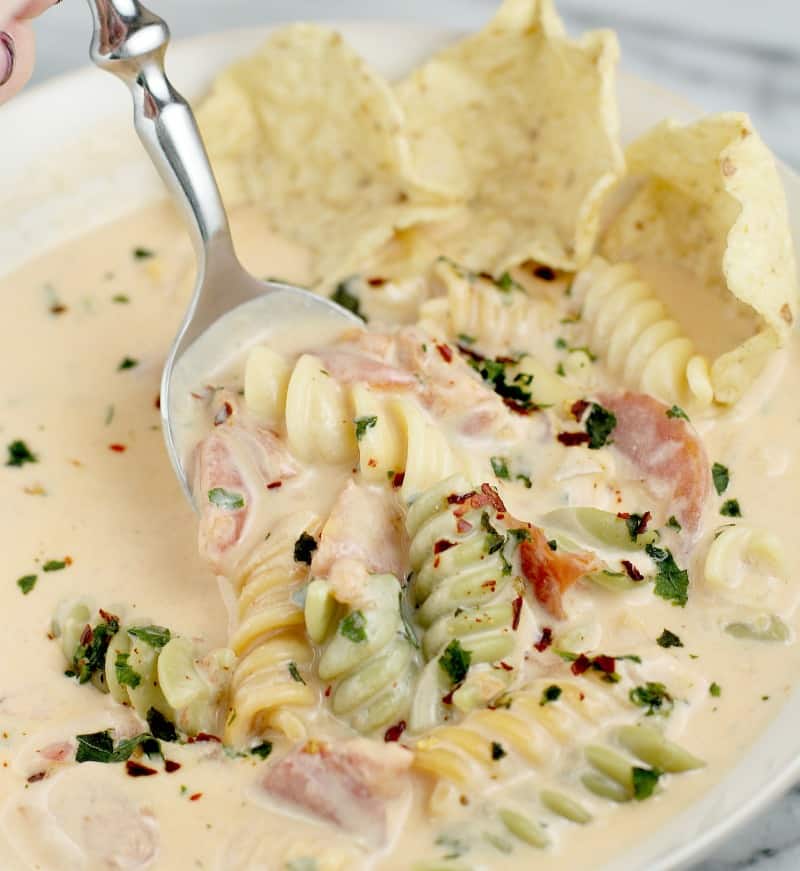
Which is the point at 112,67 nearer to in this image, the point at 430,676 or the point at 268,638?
the point at 268,638

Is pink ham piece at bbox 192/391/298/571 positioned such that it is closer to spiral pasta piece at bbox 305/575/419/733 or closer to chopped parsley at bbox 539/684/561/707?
spiral pasta piece at bbox 305/575/419/733

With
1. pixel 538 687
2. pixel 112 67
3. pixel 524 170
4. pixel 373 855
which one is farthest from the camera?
pixel 524 170

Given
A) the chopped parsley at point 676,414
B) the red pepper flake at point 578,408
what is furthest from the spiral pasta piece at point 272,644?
the chopped parsley at point 676,414

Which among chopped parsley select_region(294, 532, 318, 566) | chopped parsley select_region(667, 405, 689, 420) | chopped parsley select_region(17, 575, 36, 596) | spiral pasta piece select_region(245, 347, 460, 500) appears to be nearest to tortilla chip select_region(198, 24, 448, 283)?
spiral pasta piece select_region(245, 347, 460, 500)

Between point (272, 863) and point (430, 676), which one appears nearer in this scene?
point (272, 863)

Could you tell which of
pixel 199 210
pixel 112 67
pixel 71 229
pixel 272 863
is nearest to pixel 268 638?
pixel 272 863

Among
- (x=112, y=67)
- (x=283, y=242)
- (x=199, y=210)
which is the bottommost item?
(x=283, y=242)

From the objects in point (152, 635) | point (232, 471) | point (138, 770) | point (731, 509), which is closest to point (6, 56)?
point (232, 471)
